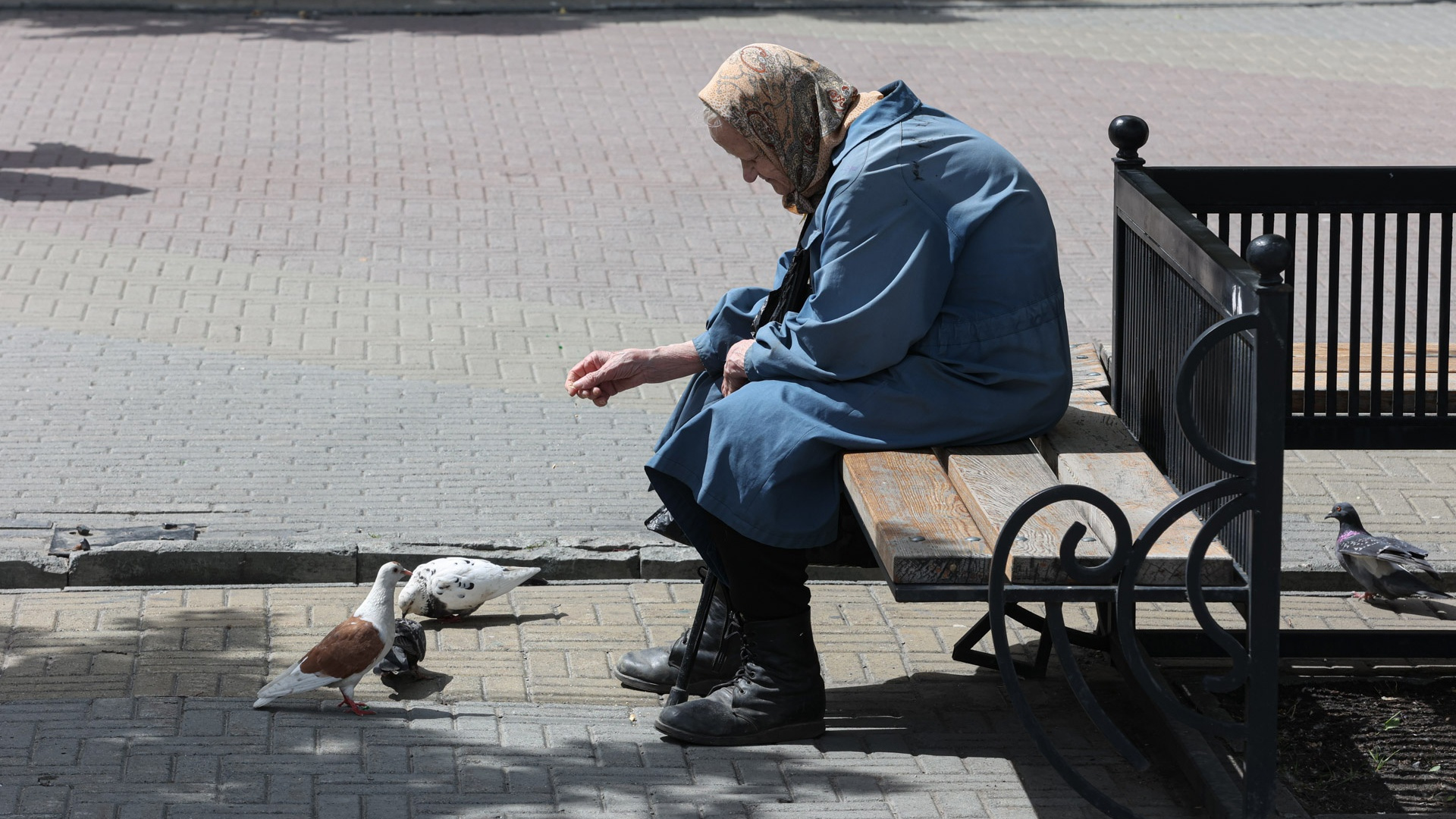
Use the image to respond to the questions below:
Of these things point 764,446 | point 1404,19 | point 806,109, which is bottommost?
point 1404,19

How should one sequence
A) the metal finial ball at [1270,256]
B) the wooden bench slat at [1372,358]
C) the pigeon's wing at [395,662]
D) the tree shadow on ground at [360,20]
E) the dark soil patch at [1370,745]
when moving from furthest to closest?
the tree shadow on ground at [360,20] → the wooden bench slat at [1372,358] → the pigeon's wing at [395,662] → the dark soil patch at [1370,745] → the metal finial ball at [1270,256]

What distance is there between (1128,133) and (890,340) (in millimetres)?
1144

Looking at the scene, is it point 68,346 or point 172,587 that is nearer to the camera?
point 172,587

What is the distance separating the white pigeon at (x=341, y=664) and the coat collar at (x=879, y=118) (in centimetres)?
154

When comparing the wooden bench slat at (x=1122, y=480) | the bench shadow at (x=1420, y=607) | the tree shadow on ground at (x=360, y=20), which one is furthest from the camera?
the tree shadow on ground at (x=360, y=20)

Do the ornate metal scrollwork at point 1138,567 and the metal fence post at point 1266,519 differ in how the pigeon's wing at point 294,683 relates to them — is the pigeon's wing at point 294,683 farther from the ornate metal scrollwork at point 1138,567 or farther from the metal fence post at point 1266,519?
the metal fence post at point 1266,519

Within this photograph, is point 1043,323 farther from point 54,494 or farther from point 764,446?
point 54,494

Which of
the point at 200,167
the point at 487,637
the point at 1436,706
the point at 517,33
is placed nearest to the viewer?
the point at 1436,706

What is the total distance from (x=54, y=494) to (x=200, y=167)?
528 centimetres

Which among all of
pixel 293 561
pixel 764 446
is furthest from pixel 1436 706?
pixel 293 561

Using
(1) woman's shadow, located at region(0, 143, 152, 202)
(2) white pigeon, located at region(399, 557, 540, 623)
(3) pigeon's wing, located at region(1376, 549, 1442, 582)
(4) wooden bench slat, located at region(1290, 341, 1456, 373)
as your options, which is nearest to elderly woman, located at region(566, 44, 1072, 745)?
(2) white pigeon, located at region(399, 557, 540, 623)

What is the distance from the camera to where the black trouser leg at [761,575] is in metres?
3.62

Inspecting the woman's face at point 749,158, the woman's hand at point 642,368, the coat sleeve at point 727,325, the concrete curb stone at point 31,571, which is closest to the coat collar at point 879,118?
the woman's face at point 749,158

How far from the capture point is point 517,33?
51.4 feet
